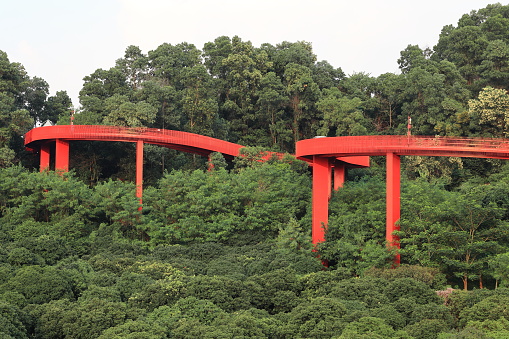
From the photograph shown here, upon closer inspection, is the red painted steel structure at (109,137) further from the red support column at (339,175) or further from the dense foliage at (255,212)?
the red support column at (339,175)

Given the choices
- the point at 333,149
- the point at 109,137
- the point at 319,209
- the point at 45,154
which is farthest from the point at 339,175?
the point at 45,154

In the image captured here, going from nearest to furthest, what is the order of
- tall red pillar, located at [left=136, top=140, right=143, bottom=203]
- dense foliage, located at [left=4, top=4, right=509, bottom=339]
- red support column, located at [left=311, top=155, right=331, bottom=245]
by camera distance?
1. dense foliage, located at [left=4, top=4, right=509, bottom=339]
2. red support column, located at [left=311, top=155, right=331, bottom=245]
3. tall red pillar, located at [left=136, top=140, right=143, bottom=203]

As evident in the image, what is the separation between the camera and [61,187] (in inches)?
1198

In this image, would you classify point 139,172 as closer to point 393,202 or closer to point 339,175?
point 339,175

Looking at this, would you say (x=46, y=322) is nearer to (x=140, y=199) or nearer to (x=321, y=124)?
(x=140, y=199)

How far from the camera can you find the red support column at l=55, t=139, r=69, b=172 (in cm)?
3294

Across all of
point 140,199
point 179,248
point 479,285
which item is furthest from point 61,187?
point 479,285

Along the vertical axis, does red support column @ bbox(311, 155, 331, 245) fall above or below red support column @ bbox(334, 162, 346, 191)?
below

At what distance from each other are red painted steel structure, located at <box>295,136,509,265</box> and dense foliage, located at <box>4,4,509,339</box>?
0.57m

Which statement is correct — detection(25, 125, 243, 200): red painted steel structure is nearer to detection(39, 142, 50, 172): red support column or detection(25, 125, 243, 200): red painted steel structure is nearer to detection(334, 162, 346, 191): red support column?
detection(39, 142, 50, 172): red support column

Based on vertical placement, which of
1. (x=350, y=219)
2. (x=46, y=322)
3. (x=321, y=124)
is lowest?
(x=46, y=322)

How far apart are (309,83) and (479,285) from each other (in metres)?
19.8

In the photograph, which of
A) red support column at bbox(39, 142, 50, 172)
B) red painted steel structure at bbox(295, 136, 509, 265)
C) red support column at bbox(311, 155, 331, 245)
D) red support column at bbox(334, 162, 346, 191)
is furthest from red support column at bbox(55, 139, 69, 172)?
red support column at bbox(334, 162, 346, 191)

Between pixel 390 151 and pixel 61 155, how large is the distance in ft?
51.2
